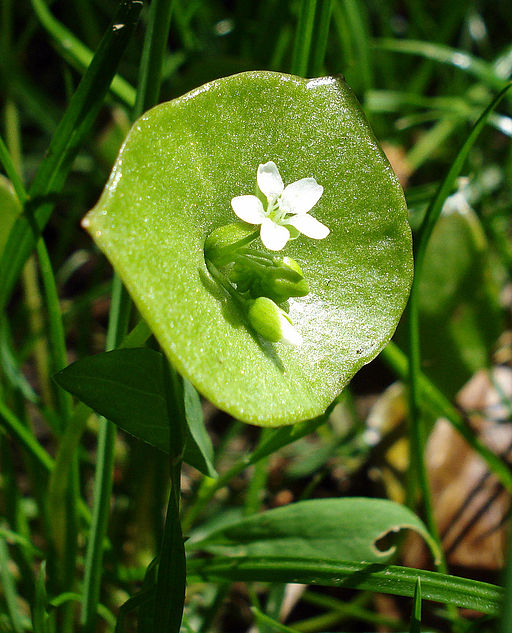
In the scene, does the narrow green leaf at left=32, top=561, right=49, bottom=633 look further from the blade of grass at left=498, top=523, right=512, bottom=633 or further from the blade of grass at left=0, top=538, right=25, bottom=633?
the blade of grass at left=498, top=523, right=512, bottom=633

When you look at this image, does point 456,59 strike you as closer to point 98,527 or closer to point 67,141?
point 67,141

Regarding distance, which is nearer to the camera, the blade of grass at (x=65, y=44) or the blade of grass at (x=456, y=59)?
the blade of grass at (x=65, y=44)

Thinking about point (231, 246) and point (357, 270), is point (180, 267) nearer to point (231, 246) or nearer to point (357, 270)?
point (231, 246)

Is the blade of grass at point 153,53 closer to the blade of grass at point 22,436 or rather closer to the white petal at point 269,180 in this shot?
the white petal at point 269,180

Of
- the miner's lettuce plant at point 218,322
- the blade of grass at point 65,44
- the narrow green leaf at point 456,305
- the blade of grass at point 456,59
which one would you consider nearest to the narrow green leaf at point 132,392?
the miner's lettuce plant at point 218,322

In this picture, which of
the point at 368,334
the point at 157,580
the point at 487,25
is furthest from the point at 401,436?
the point at 487,25
